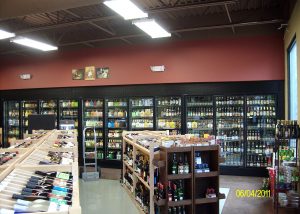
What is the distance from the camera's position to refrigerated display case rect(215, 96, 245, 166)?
30.7 ft

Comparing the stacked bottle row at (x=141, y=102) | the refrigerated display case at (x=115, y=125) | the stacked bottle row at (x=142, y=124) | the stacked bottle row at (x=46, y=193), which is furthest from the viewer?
the refrigerated display case at (x=115, y=125)

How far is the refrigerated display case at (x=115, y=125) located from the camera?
10961mm

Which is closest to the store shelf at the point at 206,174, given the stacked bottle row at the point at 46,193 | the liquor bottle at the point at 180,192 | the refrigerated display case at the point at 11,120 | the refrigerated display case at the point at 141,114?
the liquor bottle at the point at 180,192

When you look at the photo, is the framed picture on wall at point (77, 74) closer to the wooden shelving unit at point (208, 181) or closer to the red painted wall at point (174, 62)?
the red painted wall at point (174, 62)

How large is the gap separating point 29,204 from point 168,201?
289cm

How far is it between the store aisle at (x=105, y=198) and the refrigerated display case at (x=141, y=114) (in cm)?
241

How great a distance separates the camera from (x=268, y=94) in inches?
358

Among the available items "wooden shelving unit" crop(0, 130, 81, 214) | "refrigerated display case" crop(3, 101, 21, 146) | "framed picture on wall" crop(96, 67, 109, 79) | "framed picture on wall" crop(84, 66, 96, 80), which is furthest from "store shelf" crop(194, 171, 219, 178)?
"refrigerated display case" crop(3, 101, 21, 146)

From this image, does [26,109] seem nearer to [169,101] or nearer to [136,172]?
[169,101]

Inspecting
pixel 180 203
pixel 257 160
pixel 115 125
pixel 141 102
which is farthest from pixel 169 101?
pixel 180 203

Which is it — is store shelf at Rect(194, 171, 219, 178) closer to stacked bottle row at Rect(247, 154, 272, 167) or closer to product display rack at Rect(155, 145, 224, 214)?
product display rack at Rect(155, 145, 224, 214)

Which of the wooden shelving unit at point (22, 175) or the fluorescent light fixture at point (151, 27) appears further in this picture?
the fluorescent light fixture at point (151, 27)

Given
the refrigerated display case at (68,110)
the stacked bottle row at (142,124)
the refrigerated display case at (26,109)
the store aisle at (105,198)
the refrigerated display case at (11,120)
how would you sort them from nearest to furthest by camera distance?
the store aisle at (105,198) < the stacked bottle row at (142,124) < the refrigerated display case at (68,110) < the refrigerated display case at (26,109) < the refrigerated display case at (11,120)
